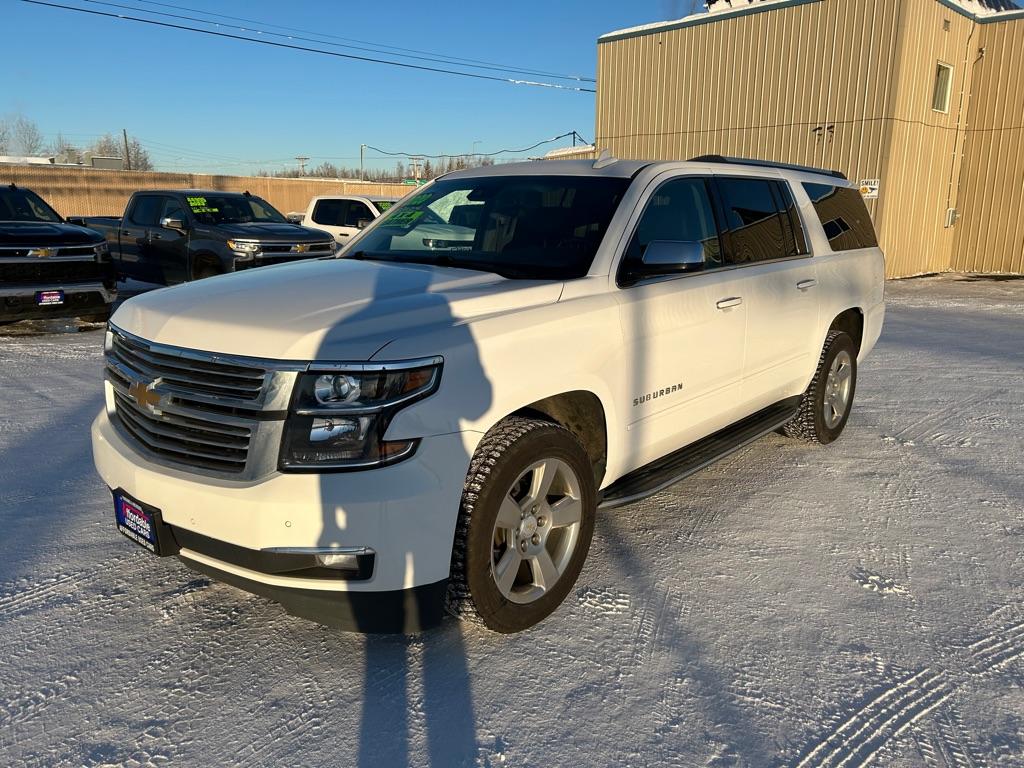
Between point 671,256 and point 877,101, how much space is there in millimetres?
15671

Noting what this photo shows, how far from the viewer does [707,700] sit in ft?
9.05

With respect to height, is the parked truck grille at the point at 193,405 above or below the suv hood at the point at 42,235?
below

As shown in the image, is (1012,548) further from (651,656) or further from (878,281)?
(878,281)

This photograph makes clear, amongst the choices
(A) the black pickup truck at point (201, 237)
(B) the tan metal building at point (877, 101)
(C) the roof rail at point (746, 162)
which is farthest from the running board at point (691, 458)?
(B) the tan metal building at point (877, 101)

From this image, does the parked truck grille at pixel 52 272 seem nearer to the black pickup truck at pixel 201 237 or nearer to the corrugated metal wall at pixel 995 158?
the black pickup truck at pixel 201 237

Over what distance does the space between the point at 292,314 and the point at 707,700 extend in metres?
2.03

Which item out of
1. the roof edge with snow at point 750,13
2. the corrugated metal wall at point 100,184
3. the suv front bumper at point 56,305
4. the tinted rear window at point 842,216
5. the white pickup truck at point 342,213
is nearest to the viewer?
the tinted rear window at point 842,216

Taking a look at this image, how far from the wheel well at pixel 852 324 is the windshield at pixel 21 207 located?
31.8 feet

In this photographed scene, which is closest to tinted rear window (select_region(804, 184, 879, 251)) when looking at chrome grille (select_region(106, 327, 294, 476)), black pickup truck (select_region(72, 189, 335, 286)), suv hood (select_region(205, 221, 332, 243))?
chrome grille (select_region(106, 327, 294, 476))

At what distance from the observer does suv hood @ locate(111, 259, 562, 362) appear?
2.69 meters

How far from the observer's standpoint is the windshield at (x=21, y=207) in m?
9.94

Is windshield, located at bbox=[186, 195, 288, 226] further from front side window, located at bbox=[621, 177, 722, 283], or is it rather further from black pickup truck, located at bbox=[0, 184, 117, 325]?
front side window, located at bbox=[621, 177, 722, 283]

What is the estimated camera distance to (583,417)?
345cm

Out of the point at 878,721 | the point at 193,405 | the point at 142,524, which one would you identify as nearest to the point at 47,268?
the point at 142,524
